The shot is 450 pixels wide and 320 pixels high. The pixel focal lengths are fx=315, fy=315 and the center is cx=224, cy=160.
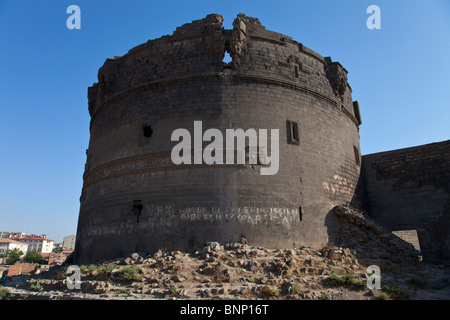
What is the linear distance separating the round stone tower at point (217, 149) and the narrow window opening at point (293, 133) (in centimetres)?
4

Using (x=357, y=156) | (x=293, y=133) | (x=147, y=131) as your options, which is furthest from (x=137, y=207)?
(x=357, y=156)

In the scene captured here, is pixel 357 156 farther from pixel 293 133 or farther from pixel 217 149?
pixel 217 149

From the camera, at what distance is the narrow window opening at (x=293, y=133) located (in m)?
11.3

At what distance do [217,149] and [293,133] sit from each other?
299cm

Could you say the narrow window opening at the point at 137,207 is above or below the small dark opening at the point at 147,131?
below

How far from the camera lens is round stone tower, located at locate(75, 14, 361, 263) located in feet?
33.4

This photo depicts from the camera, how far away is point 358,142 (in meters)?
15.4

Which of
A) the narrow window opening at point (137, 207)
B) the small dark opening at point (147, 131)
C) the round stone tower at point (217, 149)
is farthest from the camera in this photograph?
the small dark opening at point (147, 131)

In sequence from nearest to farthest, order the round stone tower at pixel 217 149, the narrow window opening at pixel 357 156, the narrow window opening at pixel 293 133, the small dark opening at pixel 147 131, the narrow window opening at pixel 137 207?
the round stone tower at pixel 217 149
the narrow window opening at pixel 137 207
the narrow window opening at pixel 293 133
the small dark opening at pixel 147 131
the narrow window opening at pixel 357 156

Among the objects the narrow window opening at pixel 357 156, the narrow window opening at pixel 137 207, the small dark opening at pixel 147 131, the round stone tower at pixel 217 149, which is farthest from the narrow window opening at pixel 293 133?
the narrow window opening at pixel 137 207

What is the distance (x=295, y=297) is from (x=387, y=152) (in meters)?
10.5

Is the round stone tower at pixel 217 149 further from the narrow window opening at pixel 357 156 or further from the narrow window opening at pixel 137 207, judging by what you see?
the narrow window opening at pixel 357 156
